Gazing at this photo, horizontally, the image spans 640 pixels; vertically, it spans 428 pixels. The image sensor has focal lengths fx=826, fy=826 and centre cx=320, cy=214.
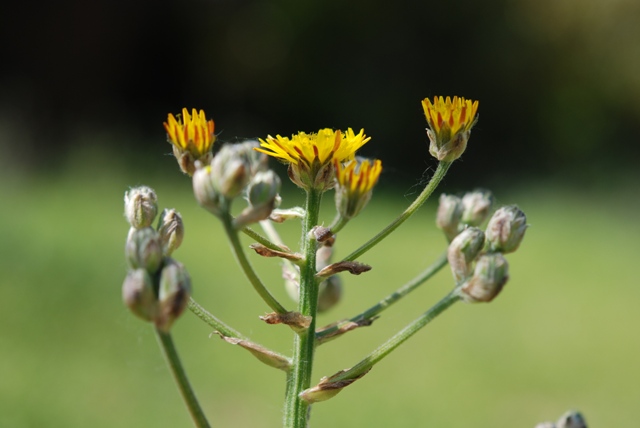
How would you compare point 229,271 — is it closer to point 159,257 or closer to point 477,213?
point 477,213

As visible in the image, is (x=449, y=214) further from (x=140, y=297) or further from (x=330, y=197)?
(x=330, y=197)

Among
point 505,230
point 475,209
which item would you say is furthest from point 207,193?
point 475,209

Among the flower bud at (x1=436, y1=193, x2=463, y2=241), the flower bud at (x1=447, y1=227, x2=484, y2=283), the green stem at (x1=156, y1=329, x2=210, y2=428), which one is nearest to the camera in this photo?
the green stem at (x1=156, y1=329, x2=210, y2=428)

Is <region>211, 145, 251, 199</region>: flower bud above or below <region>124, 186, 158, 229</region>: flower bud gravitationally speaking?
below

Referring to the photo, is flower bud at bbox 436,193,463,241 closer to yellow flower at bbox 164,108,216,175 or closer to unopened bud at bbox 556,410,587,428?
unopened bud at bbox 556,410,587,428

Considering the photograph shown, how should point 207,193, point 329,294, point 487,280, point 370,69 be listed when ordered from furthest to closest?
point 370,69 → point 329,294 → point 487,280 → point 207,193

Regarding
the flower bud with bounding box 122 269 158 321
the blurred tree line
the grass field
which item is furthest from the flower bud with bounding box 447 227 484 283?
the blurred tree line

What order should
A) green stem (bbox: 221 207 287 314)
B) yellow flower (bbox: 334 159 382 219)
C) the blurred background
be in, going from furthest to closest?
→ the blurred background
yellow flower (bbox: 334 159 382 219)
green stem (bbox: 221 207 287 314)
